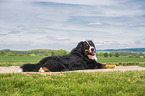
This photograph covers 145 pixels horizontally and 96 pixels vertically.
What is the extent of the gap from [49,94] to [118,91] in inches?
76.1

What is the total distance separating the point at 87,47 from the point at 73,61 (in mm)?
1145

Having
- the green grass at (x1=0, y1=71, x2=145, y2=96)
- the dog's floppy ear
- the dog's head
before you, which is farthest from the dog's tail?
the dog's head

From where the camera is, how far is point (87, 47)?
8.43 m

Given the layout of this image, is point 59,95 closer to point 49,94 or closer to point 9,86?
point 49,94

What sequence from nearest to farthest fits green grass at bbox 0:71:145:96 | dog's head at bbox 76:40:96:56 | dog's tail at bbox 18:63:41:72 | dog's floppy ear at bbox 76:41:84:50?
green grass at bbox 0:71:145:96, dog's tail at bbox 18:63:41:72, dog's head at bbox 76:40:96:56, dog's floppy ear at bbox 76:41:84:50

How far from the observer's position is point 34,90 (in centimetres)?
453

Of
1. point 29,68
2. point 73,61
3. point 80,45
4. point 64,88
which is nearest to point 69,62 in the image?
point 73,61

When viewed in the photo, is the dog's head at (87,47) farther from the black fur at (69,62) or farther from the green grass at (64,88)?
the green grass at (64,88)

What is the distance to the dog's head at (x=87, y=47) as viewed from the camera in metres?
8.42

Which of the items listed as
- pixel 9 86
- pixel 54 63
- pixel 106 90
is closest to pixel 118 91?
pixel 106 90

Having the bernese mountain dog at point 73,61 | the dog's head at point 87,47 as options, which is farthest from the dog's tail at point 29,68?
the dog's head at point 87,47

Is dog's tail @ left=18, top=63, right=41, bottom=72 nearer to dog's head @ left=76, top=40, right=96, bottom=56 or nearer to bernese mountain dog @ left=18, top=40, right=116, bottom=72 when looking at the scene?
bernese mountain dog @ left=18, top=40, right=116, bottom=72

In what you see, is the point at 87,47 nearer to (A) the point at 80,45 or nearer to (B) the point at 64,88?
Answer: (A) the point at 80,45

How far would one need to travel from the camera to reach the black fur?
7473 mm
